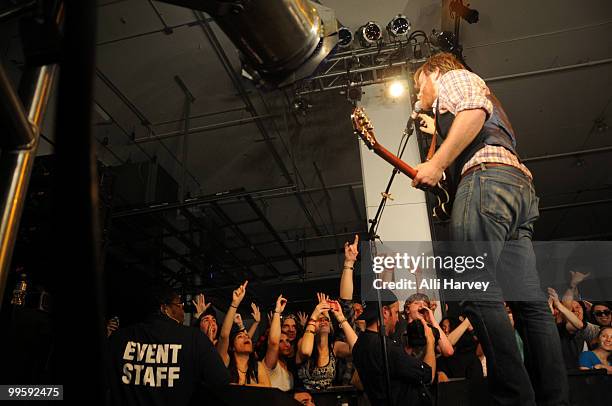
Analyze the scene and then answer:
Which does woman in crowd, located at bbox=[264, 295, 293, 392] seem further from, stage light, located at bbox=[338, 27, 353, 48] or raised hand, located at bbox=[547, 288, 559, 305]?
stage light, located at bbox=[338, 27, 353, 48]

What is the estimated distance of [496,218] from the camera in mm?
1699

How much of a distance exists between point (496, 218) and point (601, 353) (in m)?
3.87

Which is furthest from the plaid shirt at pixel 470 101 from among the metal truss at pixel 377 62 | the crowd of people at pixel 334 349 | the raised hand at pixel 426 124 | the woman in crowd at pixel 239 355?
the metal truss at pixel 377 62

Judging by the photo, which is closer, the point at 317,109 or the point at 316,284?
the point at 317,109

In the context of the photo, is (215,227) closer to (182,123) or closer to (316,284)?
(182,123)

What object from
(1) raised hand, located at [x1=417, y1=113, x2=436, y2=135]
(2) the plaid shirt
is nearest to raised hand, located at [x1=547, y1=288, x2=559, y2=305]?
(1) raised hand, located at [x1=417, y1=113, x2=436, y2=135]

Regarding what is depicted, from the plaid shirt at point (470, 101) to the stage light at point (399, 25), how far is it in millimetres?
3916

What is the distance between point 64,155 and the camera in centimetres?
24

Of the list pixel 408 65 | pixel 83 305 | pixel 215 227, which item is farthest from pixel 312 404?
pixel 215 227

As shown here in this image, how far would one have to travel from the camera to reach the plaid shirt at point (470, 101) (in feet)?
5.97

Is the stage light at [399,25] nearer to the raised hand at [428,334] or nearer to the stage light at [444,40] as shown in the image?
the stage light at [444,40]

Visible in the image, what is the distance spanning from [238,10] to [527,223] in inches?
61.3

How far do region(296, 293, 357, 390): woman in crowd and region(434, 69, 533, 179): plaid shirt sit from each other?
255 centimetres

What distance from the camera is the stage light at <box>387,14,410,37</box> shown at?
566 centimetres
